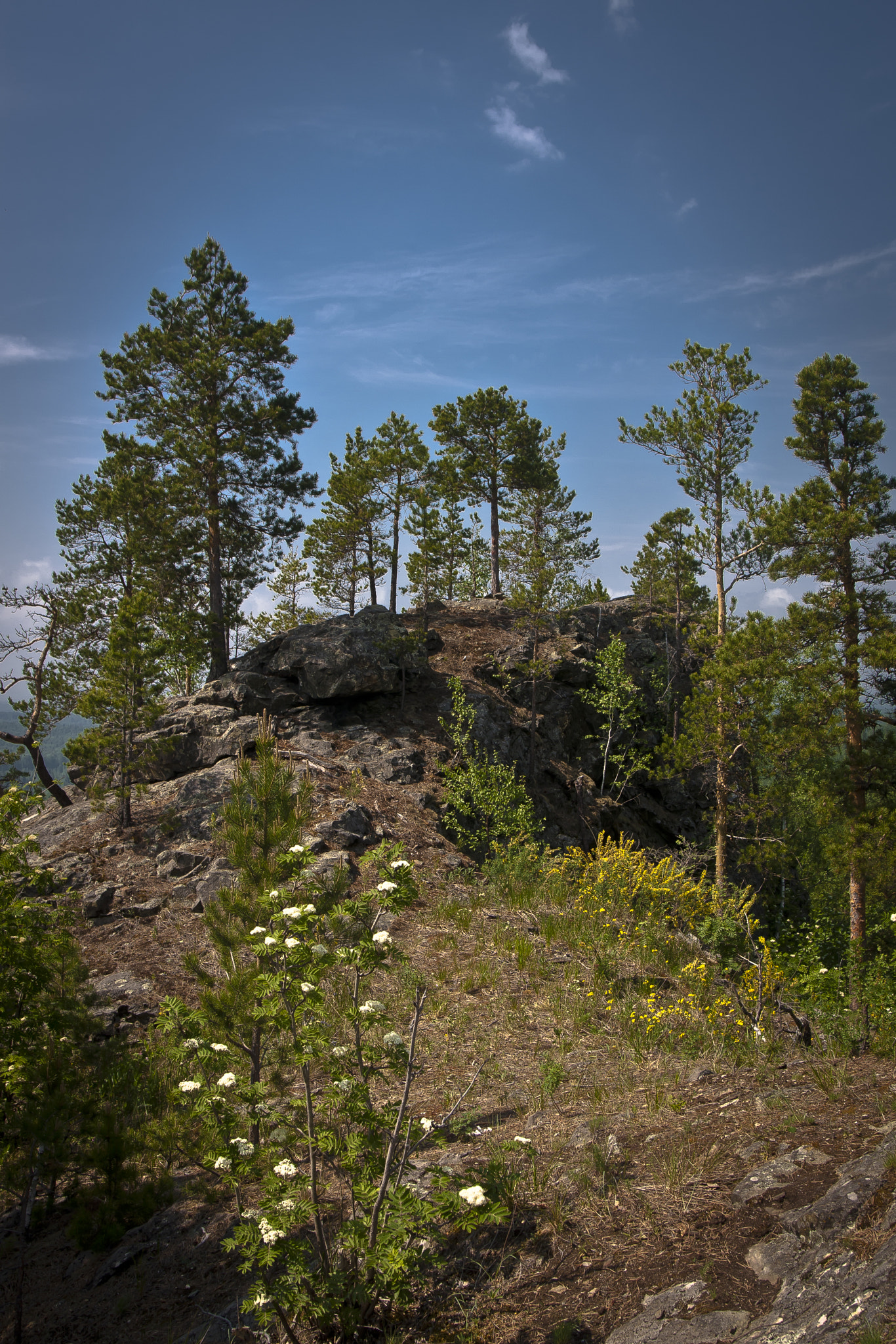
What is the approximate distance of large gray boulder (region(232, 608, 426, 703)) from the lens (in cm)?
1766

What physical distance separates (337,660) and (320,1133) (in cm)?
1477

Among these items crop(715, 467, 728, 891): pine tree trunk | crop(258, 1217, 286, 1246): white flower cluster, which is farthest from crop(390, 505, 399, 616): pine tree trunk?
crop(258, 1217, 286, 1246): white flower cluster

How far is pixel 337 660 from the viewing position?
17.8 meters

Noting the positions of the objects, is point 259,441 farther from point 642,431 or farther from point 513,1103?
point 513,1103

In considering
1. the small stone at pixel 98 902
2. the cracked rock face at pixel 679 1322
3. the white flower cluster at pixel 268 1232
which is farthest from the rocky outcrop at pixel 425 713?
the cracked rock face at pixel 679 1322

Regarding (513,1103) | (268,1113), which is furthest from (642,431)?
(268,1113)

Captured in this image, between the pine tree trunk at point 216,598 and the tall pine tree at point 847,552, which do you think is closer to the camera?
the tall pine tree at point 847,552

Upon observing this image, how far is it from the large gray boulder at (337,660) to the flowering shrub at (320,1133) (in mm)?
12447

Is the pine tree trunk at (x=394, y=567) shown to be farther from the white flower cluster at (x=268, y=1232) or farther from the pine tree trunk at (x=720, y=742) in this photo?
the white flower cluster at (x=268, y=1232)

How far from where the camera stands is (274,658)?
61.3ft

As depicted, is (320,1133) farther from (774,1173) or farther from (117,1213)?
(117,1213)

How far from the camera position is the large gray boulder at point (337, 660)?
17656 mm

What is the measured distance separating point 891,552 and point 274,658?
14.2 m

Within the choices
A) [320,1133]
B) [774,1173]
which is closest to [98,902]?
[320,1133]
